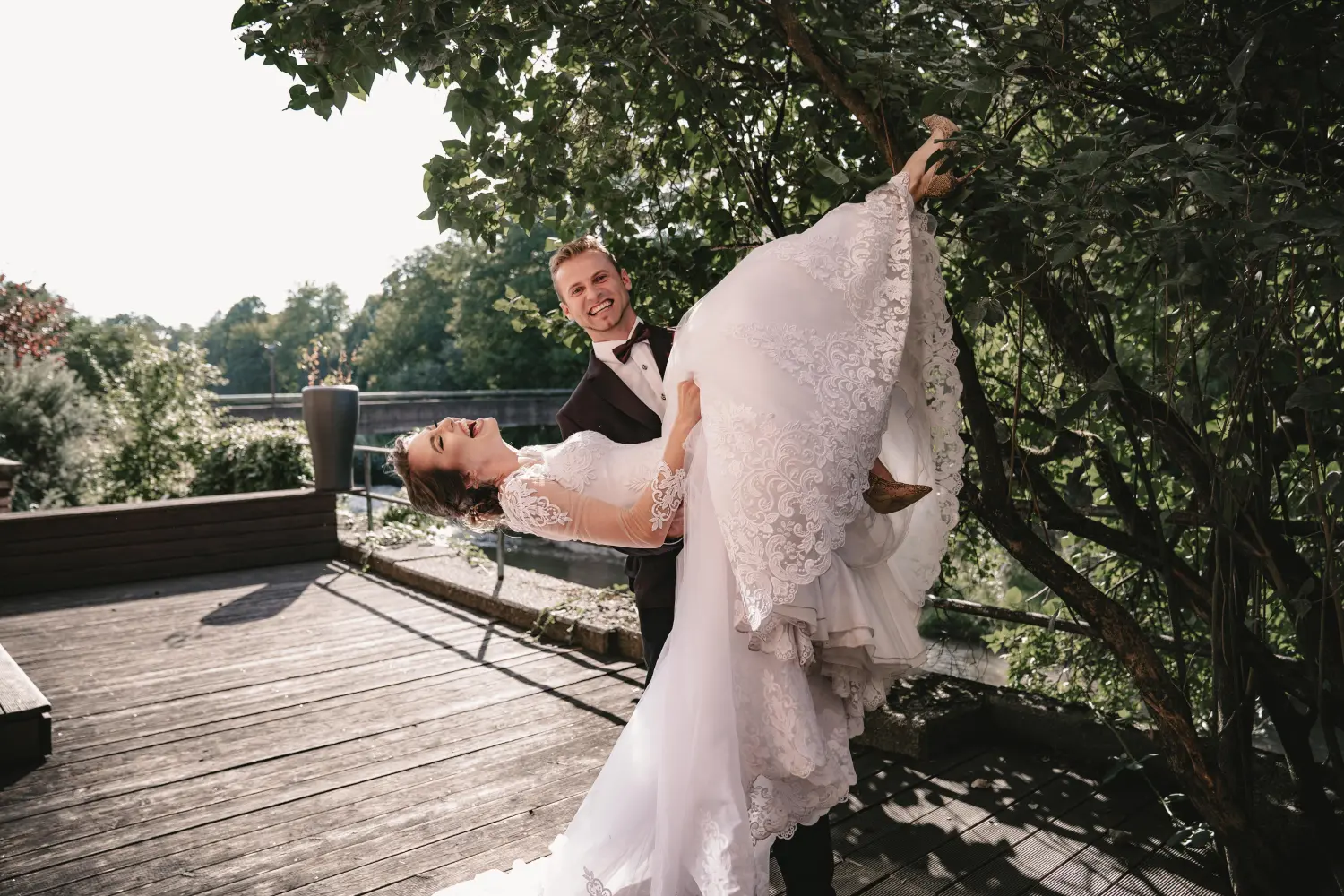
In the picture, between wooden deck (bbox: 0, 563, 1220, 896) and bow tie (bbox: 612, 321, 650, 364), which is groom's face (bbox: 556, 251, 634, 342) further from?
wooden deck (bbox: 0, 563, 1220, 896)

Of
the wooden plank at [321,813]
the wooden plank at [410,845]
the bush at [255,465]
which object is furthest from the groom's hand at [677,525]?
the bush at [255,465]

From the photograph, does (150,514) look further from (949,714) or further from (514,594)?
(949,714)

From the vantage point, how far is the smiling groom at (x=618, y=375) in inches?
99.4

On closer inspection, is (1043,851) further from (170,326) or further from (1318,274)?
(170,326)

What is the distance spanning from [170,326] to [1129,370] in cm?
9295

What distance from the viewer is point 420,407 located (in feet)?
106

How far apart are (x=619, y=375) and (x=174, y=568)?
20.8ft

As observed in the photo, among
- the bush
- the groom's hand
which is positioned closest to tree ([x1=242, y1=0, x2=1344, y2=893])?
the groom's hand

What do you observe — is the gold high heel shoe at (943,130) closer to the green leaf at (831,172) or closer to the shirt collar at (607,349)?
the green leaf at (831,172)

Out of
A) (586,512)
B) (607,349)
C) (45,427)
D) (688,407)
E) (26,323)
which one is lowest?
(45,427)

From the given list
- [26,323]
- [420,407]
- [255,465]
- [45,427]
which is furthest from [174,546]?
[420,407]

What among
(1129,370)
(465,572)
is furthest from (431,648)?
(1129,370)

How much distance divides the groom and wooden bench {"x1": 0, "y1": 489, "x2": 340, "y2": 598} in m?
6.14

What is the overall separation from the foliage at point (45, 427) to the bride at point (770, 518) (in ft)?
42.2
